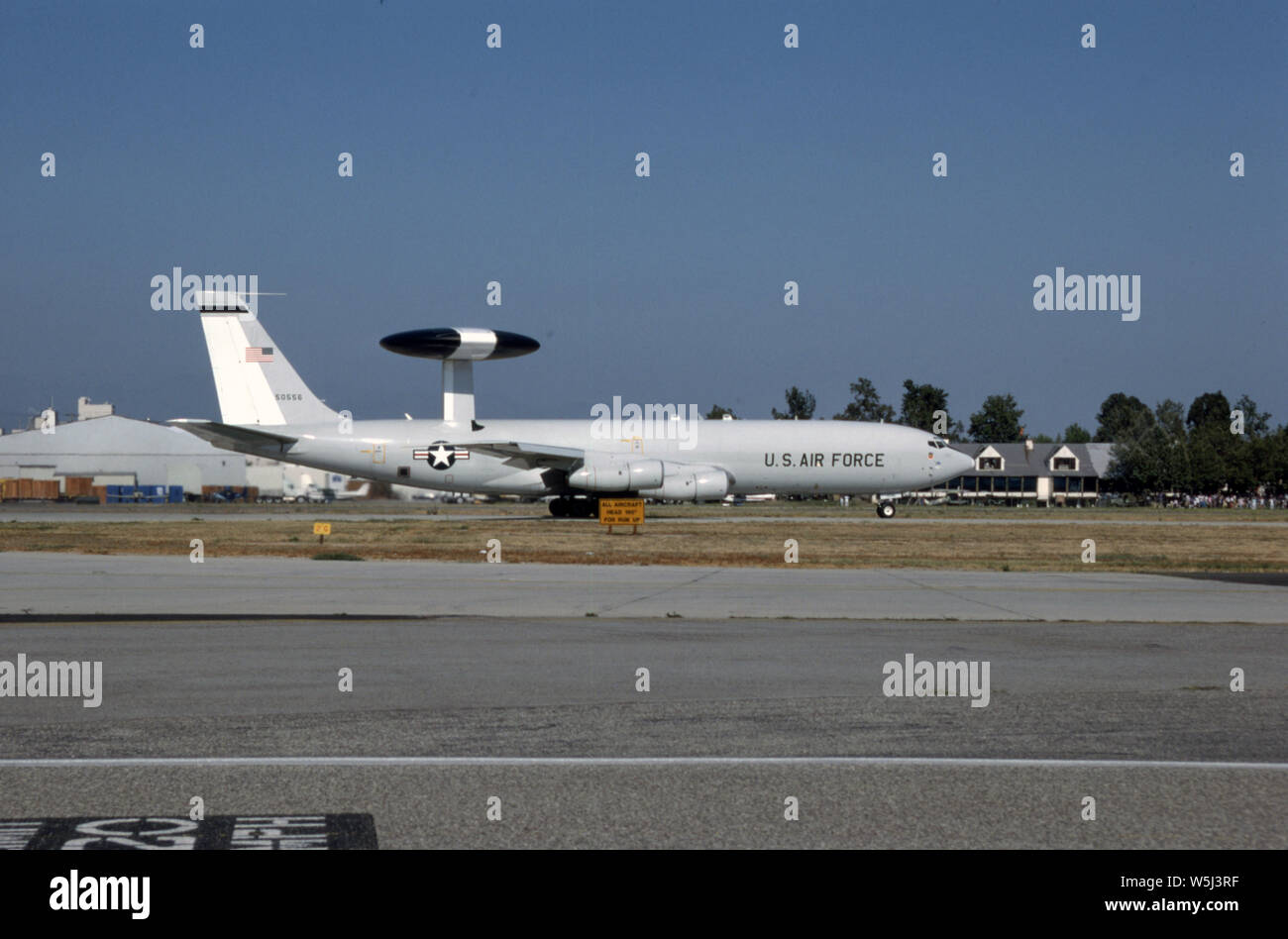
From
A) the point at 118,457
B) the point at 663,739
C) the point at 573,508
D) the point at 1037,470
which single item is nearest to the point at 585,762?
the point at 663,739

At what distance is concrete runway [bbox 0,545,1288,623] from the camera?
17516mm

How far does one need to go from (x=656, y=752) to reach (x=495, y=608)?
9.68 m

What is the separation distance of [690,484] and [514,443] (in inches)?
287

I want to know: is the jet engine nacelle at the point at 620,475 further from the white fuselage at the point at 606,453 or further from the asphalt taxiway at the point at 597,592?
the asphalt taxiway at the point at 597,592

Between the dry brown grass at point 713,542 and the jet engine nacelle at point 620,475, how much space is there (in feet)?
6.73

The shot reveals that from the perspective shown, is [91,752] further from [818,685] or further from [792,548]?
[792,548]

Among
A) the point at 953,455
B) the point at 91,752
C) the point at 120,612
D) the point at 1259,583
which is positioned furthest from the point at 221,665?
the point at 953,455

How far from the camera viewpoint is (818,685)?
1134 centimetres

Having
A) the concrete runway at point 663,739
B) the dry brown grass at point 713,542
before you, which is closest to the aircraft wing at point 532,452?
the dry brown grass at point 713,542

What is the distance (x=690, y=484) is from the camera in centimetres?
4834

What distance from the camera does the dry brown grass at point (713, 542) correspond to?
95.1 feet

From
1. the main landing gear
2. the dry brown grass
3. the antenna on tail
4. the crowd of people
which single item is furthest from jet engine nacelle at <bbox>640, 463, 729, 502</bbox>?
the crowd of people

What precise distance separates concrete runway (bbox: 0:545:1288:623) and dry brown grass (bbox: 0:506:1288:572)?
293 cm
